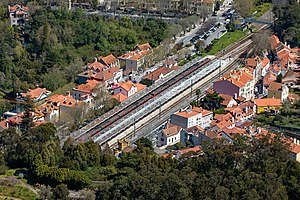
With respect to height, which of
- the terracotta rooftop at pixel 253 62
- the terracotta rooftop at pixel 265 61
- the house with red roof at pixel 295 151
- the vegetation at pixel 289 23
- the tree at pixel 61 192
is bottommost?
the tree at pixel 61 192

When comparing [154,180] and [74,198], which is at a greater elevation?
[154,180]

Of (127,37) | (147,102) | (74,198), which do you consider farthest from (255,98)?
(74,198)

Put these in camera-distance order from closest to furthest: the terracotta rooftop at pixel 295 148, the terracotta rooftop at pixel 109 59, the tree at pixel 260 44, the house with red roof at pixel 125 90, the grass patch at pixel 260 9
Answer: the terracotta rooftop at pixel 295 148 → the house with red roof at pixel 125 90 → the terracotta rooftop at pixel 109 59 → the tree at pixel 260 44 → the grass patch at pixel 260 9

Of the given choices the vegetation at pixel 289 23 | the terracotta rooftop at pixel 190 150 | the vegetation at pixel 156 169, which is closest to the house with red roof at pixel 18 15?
the vegetation at pixel 289 23

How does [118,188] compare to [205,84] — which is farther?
[205,84]

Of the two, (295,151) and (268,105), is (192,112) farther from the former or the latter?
(295,151)

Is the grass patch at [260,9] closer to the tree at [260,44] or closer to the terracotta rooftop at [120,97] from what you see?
the tree at [260,44]

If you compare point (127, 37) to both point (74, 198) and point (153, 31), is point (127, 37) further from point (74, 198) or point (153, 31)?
point (74, 198)

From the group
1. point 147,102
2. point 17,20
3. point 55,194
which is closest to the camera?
point 55,194
